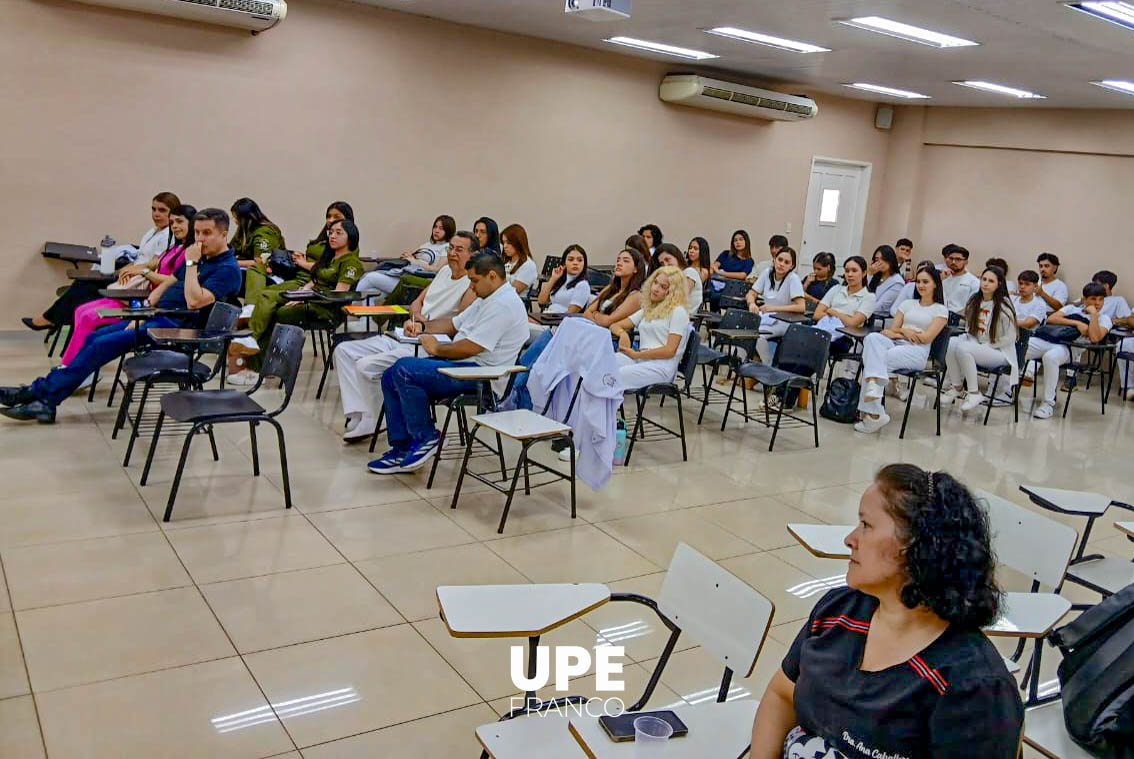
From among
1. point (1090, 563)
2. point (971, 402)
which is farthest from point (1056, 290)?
point (1090, 563)

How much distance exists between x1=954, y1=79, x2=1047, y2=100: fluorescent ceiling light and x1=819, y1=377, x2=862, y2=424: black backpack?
4.35 meters

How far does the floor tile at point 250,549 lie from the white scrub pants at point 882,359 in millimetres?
4370

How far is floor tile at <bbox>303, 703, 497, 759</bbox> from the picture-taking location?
2523mm

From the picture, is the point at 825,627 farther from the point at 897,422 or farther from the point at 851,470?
the point at 897,422

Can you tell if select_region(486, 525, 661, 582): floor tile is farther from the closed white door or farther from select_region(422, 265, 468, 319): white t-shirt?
the closed white door

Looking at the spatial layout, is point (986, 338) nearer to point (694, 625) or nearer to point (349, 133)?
point (349, 133)

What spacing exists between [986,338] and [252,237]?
616 centimetres

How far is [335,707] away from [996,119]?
11.4 meters

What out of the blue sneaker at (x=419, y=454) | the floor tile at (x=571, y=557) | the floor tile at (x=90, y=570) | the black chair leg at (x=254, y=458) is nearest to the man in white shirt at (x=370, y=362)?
the blue sneaker at (x=419, y=454)

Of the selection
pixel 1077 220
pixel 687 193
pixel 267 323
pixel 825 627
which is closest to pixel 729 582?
pixel 825 627

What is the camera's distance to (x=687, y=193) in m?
11.0

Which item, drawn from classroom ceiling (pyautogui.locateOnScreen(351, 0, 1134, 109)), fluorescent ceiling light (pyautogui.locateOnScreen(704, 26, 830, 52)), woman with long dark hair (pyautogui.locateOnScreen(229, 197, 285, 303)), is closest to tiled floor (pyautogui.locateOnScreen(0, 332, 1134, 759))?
woman with long dark hair (pyautogui.locateOnScreen(229, 197, 285, 303))

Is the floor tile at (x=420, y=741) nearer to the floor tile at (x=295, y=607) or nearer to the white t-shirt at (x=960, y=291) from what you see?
the floor tile at (x=295, y=607)

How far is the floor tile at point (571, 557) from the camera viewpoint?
3.81 m
